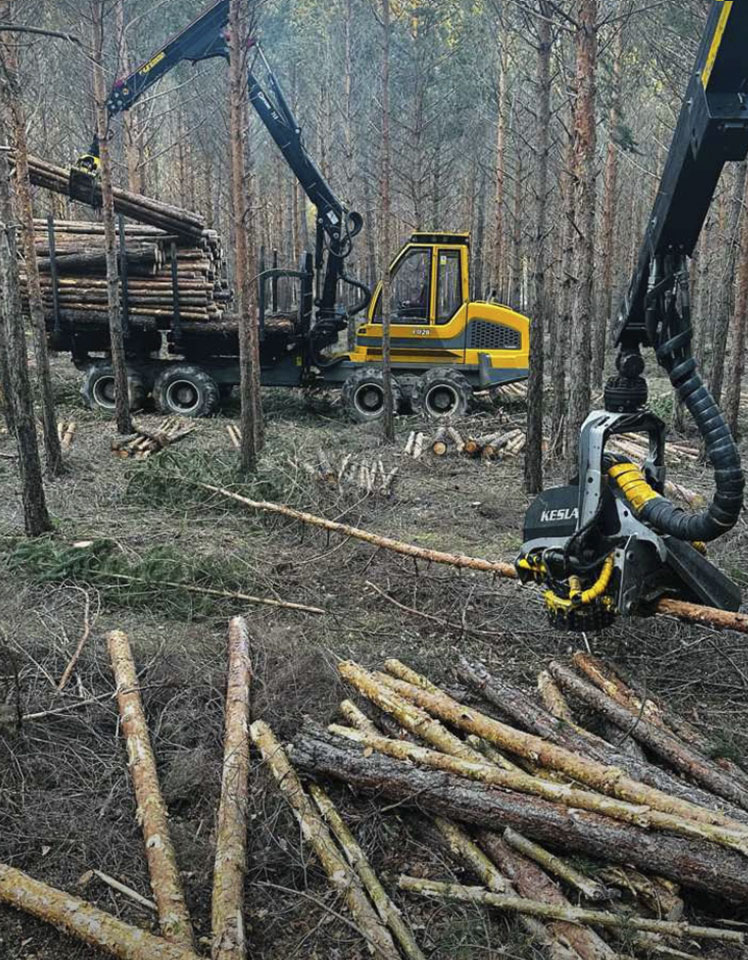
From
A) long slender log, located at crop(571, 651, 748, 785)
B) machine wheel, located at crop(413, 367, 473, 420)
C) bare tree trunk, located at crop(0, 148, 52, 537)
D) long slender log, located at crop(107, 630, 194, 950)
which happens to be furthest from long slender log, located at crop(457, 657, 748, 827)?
machine wheel, located at crop(413, 367, 473, 420)

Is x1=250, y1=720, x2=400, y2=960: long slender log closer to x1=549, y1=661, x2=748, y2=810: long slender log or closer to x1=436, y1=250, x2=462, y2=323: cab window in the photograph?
x1=549, y1=661, x2=748, y2=810: long slender log

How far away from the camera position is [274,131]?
13.9 metres

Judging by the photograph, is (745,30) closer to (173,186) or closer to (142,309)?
(142,309)

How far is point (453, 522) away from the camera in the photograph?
8.59 meters

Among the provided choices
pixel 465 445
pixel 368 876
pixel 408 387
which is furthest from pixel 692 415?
pixel 408 387

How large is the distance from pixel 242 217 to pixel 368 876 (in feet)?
26.5

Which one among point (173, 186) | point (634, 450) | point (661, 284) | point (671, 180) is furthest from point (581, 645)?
point (173, 186)

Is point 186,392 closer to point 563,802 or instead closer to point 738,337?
point 738,337

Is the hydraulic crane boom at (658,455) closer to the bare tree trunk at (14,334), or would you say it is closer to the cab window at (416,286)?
the bare tree trunk at (14,334)

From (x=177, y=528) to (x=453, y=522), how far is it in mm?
2990

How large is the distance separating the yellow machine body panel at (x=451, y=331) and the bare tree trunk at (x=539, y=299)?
15.5 ft

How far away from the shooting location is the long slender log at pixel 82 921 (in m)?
2.89

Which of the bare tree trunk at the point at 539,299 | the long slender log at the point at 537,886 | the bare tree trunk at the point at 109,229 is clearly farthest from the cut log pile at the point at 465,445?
the long slender log at the point at 537,886

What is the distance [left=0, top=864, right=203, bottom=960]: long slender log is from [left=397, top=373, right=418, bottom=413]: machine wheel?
11.8 meters
